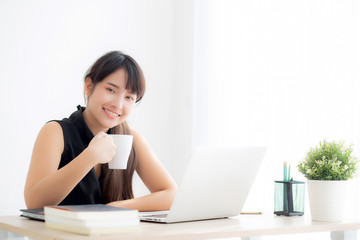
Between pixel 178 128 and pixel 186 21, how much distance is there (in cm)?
77

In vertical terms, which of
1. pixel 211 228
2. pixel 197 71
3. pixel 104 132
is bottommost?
pixel 211 228

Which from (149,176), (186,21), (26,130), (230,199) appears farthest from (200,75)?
(230,199)

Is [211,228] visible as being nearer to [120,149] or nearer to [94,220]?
[94,220]

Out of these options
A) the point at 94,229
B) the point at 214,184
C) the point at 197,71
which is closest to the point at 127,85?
the point at 214,184

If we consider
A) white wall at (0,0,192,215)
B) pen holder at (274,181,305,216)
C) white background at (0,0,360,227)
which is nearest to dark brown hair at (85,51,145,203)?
pen holder at (274,181,305,216)

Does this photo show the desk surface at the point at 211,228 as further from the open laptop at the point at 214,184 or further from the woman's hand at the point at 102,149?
the woman's hand at the point at 102,149

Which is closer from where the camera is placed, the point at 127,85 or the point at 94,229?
the point at 94,229

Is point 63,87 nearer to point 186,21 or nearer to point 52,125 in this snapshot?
point 186,21

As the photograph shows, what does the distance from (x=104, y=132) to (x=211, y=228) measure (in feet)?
1.91

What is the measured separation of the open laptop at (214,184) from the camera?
1200mm

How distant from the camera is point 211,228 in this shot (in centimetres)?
115

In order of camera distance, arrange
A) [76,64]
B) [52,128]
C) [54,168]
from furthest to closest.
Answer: [76,64] → [52,128] → [54,168]

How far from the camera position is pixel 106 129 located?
188 centimetres

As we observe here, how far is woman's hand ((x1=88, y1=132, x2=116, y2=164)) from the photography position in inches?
53.2
